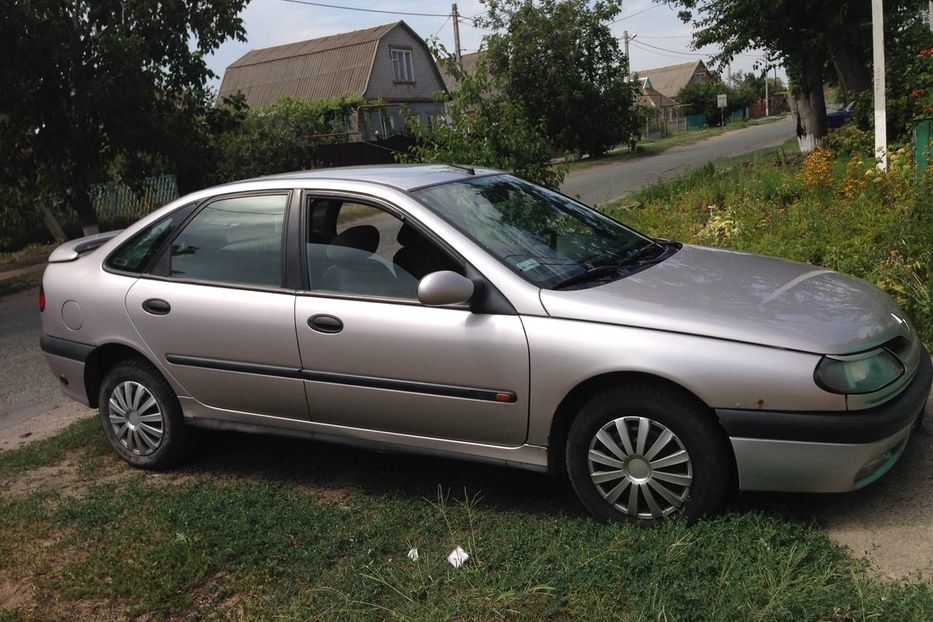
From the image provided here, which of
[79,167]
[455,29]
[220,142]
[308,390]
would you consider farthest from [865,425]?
[455,29]

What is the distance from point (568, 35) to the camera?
31453 millimetres

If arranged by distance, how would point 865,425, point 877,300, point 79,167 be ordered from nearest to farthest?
point 865,425, point 877,300, point 79,167

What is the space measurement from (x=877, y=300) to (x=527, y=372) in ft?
5.41

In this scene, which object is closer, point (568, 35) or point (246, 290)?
point (246, 290)

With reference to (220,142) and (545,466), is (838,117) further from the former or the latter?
(545,466)

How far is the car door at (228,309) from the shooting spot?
14.4 feet

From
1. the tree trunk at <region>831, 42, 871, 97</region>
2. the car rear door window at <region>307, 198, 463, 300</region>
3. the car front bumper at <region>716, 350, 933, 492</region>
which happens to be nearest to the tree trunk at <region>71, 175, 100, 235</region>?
the car rear door window at <region>307, 198, 463, 300</region>

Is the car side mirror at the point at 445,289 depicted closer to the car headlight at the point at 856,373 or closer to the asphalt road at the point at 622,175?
the car headlight at the point at 856,373

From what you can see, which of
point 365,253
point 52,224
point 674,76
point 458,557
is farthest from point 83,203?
point 674,76

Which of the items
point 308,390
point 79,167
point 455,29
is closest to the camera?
point 308,390

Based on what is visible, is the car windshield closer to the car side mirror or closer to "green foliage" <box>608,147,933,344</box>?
the car side mirror

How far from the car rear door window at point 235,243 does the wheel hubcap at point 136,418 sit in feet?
2.38

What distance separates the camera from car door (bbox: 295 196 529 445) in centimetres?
382

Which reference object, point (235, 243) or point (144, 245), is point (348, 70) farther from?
point (235, 243)
